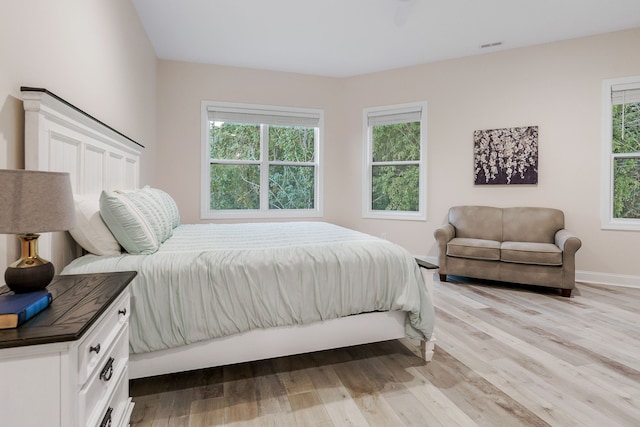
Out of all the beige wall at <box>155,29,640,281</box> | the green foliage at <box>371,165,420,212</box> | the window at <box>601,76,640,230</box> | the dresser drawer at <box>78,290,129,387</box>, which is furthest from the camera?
the green foliage at <box>371,165,420,212</box>

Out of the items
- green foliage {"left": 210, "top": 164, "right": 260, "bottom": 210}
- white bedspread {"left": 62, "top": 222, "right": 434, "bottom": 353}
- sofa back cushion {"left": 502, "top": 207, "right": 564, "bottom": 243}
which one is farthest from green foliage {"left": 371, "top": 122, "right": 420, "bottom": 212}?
white bedspread {"left": 62, "top": 222, "right": 434, "bottom": 353}

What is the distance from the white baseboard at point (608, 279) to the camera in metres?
3.71

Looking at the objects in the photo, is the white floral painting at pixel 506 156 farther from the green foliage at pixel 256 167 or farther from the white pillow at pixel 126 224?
the white pillow at pixel 126 224

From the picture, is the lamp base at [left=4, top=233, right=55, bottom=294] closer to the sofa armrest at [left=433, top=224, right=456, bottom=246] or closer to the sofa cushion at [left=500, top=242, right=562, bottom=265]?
the sofa armrest at [left=433, top=224, right=456, bottom=246]

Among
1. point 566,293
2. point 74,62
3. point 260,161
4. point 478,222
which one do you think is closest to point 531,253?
point 566,293

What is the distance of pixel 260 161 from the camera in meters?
4.77

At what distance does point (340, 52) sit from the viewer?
4176mm

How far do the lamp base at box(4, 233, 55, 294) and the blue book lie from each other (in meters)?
0.03

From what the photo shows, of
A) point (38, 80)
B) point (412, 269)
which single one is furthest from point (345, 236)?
point (38, 80)

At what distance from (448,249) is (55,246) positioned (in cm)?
360

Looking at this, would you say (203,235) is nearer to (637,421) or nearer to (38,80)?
(38,80)

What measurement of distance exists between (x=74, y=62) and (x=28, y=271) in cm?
146

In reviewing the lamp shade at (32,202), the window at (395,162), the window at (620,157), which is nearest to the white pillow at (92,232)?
the lamp shade at (32,202)

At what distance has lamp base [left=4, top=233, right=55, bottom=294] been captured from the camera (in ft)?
3.26
